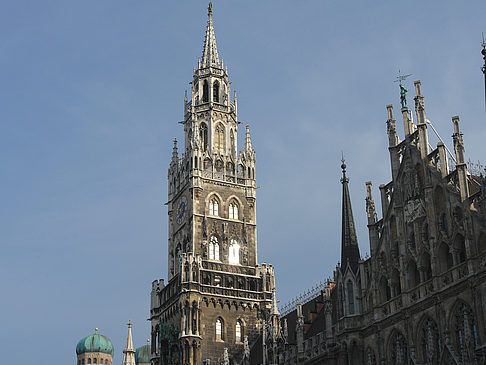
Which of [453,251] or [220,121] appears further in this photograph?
[220,121]

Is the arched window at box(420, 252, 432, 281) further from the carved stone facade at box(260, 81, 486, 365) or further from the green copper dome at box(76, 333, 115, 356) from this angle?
the green copper dome at box(76, 333, 115, 356)

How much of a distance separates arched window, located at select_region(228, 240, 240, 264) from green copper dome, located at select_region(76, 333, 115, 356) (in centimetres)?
11492

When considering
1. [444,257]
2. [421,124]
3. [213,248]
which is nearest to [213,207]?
[213,248]

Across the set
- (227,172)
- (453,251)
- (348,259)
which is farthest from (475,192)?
(227,172)

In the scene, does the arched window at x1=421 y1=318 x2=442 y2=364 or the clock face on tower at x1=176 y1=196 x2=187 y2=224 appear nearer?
the arched window at x1=421 y1=318 x2=442 y2=364

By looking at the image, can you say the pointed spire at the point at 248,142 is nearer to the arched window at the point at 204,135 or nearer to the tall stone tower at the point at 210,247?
the tall stone tower at the point at 210,247

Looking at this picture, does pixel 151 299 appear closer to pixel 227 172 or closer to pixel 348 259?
pixel 227 172

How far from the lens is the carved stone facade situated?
43469mm

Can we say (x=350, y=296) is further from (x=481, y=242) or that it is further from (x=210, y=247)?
(x=210, y=247)

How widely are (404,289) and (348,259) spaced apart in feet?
36.5

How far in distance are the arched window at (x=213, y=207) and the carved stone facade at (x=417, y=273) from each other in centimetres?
2590

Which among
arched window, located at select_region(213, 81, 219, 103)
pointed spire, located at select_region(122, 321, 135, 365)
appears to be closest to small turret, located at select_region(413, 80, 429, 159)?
arched window, located at select_region(213, 81, 219, 103)

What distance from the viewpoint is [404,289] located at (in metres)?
48.5

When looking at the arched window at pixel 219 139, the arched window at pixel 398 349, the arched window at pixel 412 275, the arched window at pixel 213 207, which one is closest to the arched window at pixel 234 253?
the arched window at pixel 213 207
